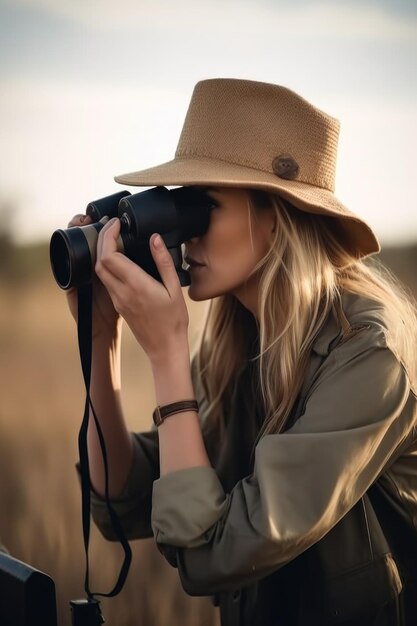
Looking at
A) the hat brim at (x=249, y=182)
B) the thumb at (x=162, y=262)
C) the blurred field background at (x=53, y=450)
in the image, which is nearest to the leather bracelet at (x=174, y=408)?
the thumb at (x=162, y=262)

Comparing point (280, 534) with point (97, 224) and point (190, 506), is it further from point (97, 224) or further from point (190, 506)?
point (97, 224)

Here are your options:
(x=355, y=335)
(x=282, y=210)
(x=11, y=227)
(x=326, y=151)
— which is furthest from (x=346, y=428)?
(x=11, y=227)

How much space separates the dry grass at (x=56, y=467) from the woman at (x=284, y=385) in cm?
96

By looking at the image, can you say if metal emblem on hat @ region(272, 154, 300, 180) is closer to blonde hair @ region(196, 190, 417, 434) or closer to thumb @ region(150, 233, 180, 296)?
blonde hair @ region(196, 190, 417, 434)

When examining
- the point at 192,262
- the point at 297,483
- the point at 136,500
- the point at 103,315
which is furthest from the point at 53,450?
the point at 297,483

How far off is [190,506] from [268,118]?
779 millimetres

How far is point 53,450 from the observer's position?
3.60 metres

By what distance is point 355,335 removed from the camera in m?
1.67

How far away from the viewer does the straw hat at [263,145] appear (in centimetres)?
180

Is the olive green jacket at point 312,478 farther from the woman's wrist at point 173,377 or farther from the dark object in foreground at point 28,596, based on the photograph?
the dark object in foreground at point 28,596

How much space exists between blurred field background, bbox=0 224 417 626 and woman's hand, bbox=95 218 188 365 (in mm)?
718

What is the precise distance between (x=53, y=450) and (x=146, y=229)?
6.73 feet

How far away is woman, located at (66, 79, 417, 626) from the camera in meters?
1.54

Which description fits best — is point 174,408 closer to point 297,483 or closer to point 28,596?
point 297,483
